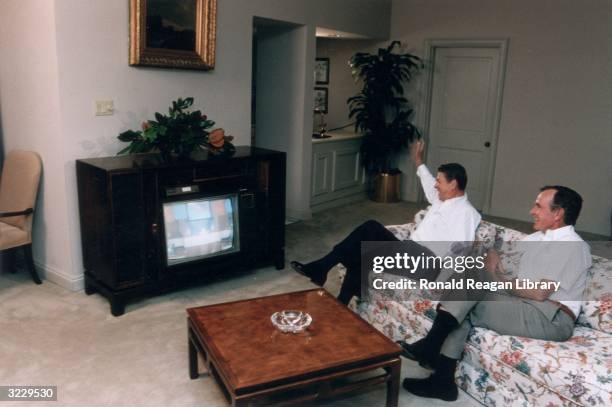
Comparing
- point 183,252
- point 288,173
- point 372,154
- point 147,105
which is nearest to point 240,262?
point 183,252

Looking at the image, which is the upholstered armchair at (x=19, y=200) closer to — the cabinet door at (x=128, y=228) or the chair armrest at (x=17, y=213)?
the chair armrest at (x=17, y=213)

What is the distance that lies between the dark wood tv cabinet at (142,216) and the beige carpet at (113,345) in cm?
13

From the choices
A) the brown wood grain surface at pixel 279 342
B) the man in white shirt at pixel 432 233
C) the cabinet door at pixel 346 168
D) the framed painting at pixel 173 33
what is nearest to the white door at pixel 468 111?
the cabinet door at pixel 346 168

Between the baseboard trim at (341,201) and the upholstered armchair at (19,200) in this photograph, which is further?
the baseboard trim at (341,201)

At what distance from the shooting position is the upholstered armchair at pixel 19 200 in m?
3.38

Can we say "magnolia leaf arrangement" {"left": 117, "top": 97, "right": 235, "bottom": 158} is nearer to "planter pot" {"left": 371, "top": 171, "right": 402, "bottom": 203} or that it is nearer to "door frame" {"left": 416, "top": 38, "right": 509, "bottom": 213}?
"planter pot" {"left": 371, "top": 171, "right": 402, "bottom": 203}

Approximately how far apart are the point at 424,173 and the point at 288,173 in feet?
7.61

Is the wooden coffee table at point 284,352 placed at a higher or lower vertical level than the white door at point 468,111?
lower

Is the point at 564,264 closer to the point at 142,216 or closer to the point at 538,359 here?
the point at 538,359

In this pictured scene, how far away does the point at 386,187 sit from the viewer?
20.7 ft

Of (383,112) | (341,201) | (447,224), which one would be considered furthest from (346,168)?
(447,224)

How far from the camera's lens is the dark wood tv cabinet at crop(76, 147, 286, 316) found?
3.10m

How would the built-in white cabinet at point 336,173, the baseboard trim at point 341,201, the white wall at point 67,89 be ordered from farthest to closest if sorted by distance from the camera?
the baseboard trim at point 341,201 < the built-in white cabinet at point 336,173 < the white wall at point 67,89

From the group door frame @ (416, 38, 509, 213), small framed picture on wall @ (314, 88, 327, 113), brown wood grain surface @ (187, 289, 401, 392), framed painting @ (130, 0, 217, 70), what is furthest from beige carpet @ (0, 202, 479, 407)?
small framed picture on wall @ (314, 88, 327, 113)
